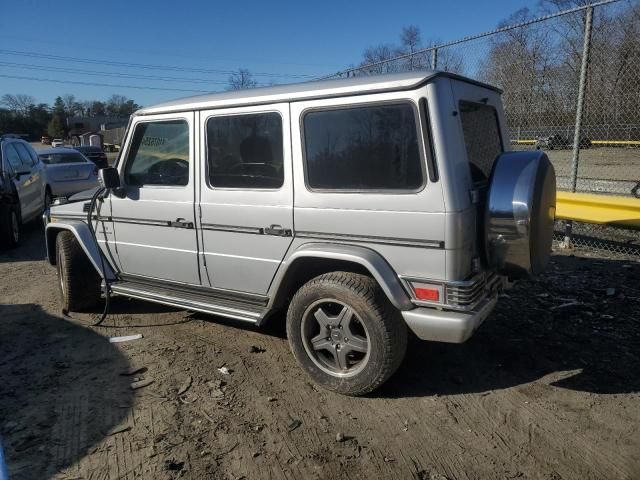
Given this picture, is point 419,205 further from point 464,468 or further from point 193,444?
point 193,444

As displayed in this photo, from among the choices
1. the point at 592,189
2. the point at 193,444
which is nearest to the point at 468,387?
the point at 193,444

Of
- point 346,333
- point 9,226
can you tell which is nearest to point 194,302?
point 346,333

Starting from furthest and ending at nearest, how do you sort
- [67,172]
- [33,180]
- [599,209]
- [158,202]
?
1. [67,172]
2. [33,180]
3. [599,209]
4. [158,202]

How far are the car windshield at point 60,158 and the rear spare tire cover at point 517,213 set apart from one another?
11.8 metres

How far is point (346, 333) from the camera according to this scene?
3.29 m

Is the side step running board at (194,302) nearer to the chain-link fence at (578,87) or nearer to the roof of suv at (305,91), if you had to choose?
the roof of suv at (305,91)

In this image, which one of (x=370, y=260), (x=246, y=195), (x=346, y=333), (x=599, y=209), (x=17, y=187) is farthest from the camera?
(x=17, y=187)

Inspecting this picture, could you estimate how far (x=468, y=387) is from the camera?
3.48 m

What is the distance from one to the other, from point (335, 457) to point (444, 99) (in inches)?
84.9

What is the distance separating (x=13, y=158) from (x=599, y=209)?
9.11 m

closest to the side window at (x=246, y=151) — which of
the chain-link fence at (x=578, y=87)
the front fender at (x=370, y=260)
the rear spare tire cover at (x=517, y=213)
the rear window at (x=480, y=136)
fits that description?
the front fender at (x=370, y=260)

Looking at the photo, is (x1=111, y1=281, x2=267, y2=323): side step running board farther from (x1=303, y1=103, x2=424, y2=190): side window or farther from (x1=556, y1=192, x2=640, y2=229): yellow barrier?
(x1=556, y1=192, x2=640, y2=229): yellow barrier

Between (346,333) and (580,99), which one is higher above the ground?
(580,99)

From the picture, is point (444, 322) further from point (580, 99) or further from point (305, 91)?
point (580, 99)
